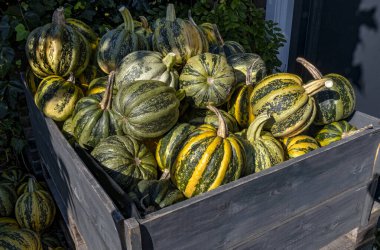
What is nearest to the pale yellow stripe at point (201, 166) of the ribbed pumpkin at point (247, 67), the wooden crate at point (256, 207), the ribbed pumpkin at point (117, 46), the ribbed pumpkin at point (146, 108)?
the wooden crate at point (256, 207)

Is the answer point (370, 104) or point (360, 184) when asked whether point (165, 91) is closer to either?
point (360, 184)

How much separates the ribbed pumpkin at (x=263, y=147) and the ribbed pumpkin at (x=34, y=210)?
174 cm

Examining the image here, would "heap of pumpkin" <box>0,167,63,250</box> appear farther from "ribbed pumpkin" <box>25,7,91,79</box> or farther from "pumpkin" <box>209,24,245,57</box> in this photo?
"pumpkin" <box>209,24,245,57</box>

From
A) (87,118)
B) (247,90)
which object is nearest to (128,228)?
(87,118)

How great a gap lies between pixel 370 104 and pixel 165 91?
3.11 meters

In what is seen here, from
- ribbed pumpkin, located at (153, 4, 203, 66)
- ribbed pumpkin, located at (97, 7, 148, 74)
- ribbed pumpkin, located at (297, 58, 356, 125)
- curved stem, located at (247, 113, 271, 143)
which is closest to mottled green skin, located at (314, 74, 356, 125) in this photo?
ribbed pumpkin, located at (297, 58, 356, 125)

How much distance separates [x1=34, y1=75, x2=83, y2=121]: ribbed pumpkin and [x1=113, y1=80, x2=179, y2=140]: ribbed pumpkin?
42 centimetres

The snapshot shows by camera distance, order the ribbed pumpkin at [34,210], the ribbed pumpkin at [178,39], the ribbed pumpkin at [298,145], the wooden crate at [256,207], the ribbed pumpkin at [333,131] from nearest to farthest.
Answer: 1. the wooden crate at [256,207]
2. the ribbed pumpkin at [298,145]
3. the ribbed pumpkin at [333,131]
4. the ribbed pumpkin at [178,39]
5. the ribbed pumpkin at [34,210]

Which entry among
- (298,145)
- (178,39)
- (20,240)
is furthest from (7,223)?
(298,145)

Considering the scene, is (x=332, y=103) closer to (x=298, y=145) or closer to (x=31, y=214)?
(x=298, y=145)

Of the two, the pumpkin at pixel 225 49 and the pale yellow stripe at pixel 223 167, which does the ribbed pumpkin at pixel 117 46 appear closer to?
the pumpkin at pixel 225 49

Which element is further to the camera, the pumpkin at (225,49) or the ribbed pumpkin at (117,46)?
the pumpkin at (225,49)

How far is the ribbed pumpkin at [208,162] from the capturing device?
5.34 ft

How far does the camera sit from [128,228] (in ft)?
4.14
